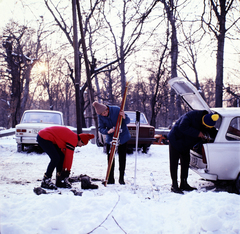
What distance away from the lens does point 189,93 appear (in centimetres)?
469

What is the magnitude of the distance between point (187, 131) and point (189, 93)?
3.45 feet

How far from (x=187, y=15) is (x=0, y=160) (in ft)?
25.6

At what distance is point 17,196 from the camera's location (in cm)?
332

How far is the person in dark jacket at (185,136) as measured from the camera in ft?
13.2

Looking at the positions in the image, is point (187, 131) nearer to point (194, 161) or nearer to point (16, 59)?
point (194, 161)

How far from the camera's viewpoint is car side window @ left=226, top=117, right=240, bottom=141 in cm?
421

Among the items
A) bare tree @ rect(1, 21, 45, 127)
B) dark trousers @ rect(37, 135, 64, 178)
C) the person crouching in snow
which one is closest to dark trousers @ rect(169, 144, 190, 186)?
the person crouching in snow

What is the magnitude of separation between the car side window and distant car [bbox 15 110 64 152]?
6.73 m

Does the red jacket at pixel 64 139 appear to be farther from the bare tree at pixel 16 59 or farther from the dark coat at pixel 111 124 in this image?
the bare tree at pixel 16 59

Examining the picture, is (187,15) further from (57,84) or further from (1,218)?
(57,84)

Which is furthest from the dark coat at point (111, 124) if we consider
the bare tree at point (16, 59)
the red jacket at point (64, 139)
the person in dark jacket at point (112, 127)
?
the bare tree at point (16, 59)

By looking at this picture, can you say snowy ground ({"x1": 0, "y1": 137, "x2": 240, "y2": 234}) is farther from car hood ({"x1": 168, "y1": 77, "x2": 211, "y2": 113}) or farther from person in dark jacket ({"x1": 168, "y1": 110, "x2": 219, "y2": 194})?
car hood ({"x1": 168, "y1": 77, "x2": 211, "y2": 113})

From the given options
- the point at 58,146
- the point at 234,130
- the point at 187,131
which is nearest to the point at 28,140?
the point at 58,146

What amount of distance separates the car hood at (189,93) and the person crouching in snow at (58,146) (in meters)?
2.22
